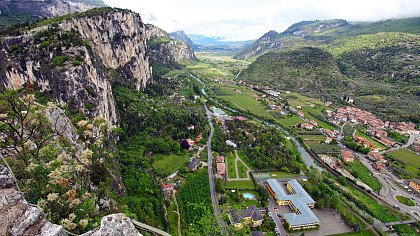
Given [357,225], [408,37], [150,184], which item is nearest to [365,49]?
[408,37]

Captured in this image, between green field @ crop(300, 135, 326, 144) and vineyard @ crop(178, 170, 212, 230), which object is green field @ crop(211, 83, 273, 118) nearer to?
green field @ crop(300, 135, 326, 144)

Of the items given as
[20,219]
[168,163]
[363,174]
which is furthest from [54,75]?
[363,174]

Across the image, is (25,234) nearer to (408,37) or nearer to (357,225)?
(357,225)

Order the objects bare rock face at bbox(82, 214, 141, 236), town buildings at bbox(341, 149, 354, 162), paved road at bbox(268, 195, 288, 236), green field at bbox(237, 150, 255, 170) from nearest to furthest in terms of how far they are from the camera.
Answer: bare rock face at bbox(82, 214, 141, 236) < paved road at bbox(268, 195, 288, 236) < green field at bbox(237, 150, 255, 170) < town buildings at bbox(341, 149, 354, 162)

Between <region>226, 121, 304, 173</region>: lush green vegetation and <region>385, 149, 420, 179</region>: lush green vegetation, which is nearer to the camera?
<region>226, 121, 304, 173</region>: lush green vegetation

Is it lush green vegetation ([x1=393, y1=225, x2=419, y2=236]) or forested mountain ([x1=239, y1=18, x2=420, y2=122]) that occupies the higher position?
forested mountain ([x1=239, y1=18, x2=420, y2=122])

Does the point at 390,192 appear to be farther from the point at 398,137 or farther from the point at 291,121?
the point at 291,121

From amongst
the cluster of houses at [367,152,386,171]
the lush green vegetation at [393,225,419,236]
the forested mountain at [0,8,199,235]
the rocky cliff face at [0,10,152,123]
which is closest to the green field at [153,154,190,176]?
the forested mountain at [0,8,199,235]
